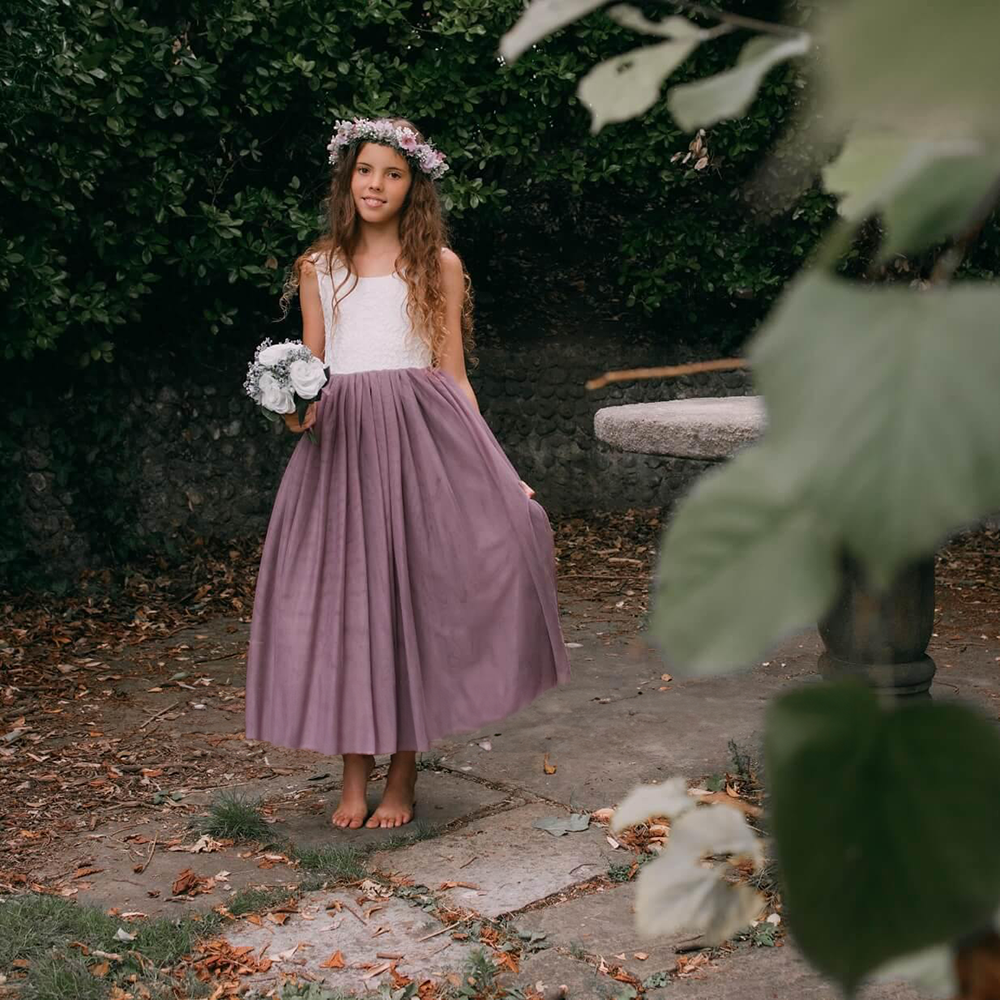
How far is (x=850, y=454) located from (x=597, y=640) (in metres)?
5.39

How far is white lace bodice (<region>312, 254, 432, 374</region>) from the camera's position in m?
3.67

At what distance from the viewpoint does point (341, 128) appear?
385 cm

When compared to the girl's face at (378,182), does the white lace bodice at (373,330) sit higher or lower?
lower

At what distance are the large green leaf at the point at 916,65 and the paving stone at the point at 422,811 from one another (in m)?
3.33

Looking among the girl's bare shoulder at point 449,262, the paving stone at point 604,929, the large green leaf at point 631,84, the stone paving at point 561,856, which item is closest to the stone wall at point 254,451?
the stone paving at point 561,856

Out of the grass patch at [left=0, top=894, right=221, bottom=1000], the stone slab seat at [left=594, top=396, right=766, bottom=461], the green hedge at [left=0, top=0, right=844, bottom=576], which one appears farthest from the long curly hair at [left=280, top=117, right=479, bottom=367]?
the green hedge at [left=0, top=0, right=844, bottom=576]

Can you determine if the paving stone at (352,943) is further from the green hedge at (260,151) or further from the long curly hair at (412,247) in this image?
the green hedge at (260,151)

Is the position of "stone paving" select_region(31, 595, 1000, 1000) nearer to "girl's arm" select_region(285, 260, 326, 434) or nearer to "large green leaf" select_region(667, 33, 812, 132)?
"girl's arm" select_region(285, 260, 326, 434)

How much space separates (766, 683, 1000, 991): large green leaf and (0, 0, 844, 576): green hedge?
215 inches

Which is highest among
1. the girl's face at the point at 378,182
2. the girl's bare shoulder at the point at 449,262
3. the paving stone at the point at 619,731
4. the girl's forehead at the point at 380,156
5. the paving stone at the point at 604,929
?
the girl's forehead at the point at 380,156

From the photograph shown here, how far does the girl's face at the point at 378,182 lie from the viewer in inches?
146

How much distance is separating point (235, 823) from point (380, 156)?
6.33 feet

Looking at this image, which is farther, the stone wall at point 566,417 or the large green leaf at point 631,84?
the stone wall at point 566,417

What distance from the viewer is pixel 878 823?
0.29 m
